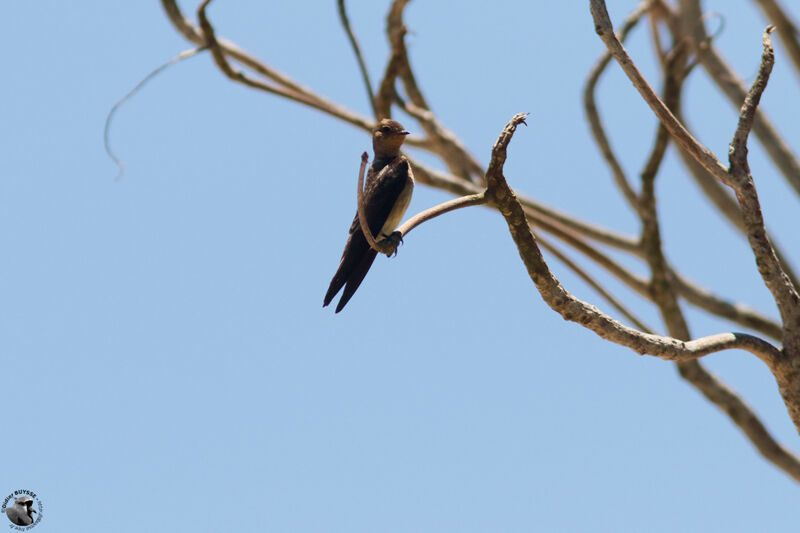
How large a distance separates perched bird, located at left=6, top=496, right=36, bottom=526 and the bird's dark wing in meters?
3.88

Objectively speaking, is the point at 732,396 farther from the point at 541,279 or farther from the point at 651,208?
the point at 541,279

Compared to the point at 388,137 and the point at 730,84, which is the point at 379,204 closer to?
the point at 388,137

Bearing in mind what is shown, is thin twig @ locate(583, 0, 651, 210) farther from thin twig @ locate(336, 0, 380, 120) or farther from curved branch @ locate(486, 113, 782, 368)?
curved branch @ locate(486, 113, 782, 368)

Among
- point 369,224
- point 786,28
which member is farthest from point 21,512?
point 786,28

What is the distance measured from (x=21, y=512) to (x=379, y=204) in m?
4.12

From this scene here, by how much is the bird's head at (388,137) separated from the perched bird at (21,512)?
4.20 meters

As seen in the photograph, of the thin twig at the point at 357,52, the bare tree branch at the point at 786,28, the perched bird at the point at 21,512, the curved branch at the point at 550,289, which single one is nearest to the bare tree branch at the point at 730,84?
the bare tree branch at the point at 786,28

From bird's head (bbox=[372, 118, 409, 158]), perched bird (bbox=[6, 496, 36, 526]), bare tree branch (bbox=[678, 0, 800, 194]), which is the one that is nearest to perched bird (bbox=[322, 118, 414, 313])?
bird's head (bbox=[372, 118, 409, 158])

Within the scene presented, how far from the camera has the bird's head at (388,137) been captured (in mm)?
7676

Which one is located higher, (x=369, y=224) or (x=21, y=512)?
(x=369, y=224)

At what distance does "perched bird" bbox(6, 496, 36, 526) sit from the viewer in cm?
791

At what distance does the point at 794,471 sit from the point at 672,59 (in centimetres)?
456

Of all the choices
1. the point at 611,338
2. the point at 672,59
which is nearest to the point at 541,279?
the point at 611,338

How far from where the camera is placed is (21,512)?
796 centimetres
